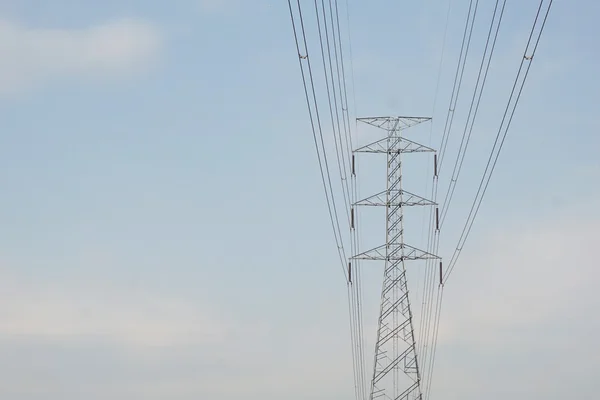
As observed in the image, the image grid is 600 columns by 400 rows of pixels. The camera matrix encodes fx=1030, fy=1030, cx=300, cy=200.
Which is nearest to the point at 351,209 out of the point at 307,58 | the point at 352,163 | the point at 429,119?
the point at 352,163

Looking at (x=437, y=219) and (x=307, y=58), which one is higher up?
(x=437, y=219)

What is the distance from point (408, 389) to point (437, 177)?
15.3 m

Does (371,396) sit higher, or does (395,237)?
(395,237)

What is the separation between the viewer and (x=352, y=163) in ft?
240

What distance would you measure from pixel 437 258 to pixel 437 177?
6368mm

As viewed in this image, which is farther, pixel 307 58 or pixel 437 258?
pixel 437 258

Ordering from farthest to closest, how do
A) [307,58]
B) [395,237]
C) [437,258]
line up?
[395,237] → [437,258] → [307,58]

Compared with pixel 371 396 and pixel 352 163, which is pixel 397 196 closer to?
pixel 352 163

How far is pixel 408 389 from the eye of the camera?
242 ft

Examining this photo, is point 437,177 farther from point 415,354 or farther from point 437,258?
point 415,354

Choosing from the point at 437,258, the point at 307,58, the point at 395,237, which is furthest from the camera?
the point at 395,237

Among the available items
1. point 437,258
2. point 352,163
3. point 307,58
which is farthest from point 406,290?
point 307,58

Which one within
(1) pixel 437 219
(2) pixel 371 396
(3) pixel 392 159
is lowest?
(2) pixel 371 396

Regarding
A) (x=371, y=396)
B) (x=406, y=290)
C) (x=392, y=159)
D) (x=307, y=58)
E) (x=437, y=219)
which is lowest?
(x=307, y=58)
